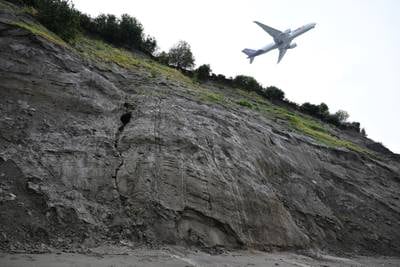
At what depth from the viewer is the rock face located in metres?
12.2

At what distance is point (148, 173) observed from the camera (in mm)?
14727

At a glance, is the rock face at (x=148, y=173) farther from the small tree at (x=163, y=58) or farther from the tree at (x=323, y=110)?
the tree at (x=323, y=110)

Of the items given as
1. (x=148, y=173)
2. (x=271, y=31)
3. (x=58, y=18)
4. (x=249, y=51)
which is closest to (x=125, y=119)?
(x=148, y=173)

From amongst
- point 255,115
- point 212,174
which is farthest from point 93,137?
point 255,115

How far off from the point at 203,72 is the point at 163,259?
3635 centimetres

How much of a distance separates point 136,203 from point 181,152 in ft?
13.2

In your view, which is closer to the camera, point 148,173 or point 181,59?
point 148,173

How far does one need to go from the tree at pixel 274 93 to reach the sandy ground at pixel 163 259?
35.8 m

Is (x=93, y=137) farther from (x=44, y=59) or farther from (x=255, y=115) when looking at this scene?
(x=255, y=115)

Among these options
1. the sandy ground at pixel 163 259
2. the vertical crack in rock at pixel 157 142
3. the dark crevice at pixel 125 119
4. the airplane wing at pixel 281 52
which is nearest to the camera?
the sandy ground at pixel 163 259

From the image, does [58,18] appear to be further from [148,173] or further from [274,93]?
[274,93]

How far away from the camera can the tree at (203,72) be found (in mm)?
45156

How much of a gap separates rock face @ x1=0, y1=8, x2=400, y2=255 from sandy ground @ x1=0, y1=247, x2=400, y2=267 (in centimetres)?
74

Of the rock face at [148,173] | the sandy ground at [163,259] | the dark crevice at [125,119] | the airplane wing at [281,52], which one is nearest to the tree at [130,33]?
the airplane wing at [281,52]
